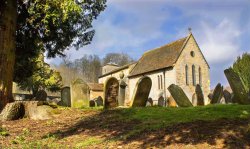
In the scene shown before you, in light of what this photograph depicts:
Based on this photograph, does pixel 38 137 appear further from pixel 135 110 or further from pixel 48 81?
pixel 48 81

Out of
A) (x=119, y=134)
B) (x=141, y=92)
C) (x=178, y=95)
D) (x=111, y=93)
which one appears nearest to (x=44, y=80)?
(x=111, y=93)

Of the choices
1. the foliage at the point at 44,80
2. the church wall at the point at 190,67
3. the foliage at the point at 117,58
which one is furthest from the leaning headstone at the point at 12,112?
the foliage at the point at 117,58

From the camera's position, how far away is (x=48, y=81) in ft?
107

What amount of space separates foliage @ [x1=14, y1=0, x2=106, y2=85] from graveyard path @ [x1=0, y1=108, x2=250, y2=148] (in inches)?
199

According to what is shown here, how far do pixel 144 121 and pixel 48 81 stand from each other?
83.0 ft

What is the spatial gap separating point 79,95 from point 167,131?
8.68m

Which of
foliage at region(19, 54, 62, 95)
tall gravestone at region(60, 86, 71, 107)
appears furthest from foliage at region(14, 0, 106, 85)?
foliage at region(19, 54, 62, 95)

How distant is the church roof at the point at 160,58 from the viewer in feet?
146

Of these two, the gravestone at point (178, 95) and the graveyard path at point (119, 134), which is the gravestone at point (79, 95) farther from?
the graveyard path at point (119, 134)

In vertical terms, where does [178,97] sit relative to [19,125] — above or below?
above

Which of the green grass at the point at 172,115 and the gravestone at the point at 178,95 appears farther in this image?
the gravestone at the point at 178,95

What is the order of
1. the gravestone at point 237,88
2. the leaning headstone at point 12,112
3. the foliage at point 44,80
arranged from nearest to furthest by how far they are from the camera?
the leaning headstone at point 12,112, the gravestone at point 237,88, the foliage at point 44,80

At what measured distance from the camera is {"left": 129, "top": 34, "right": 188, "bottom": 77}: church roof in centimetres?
4453

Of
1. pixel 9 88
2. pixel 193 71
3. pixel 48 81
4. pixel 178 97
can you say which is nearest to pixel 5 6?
pixel 9 88
